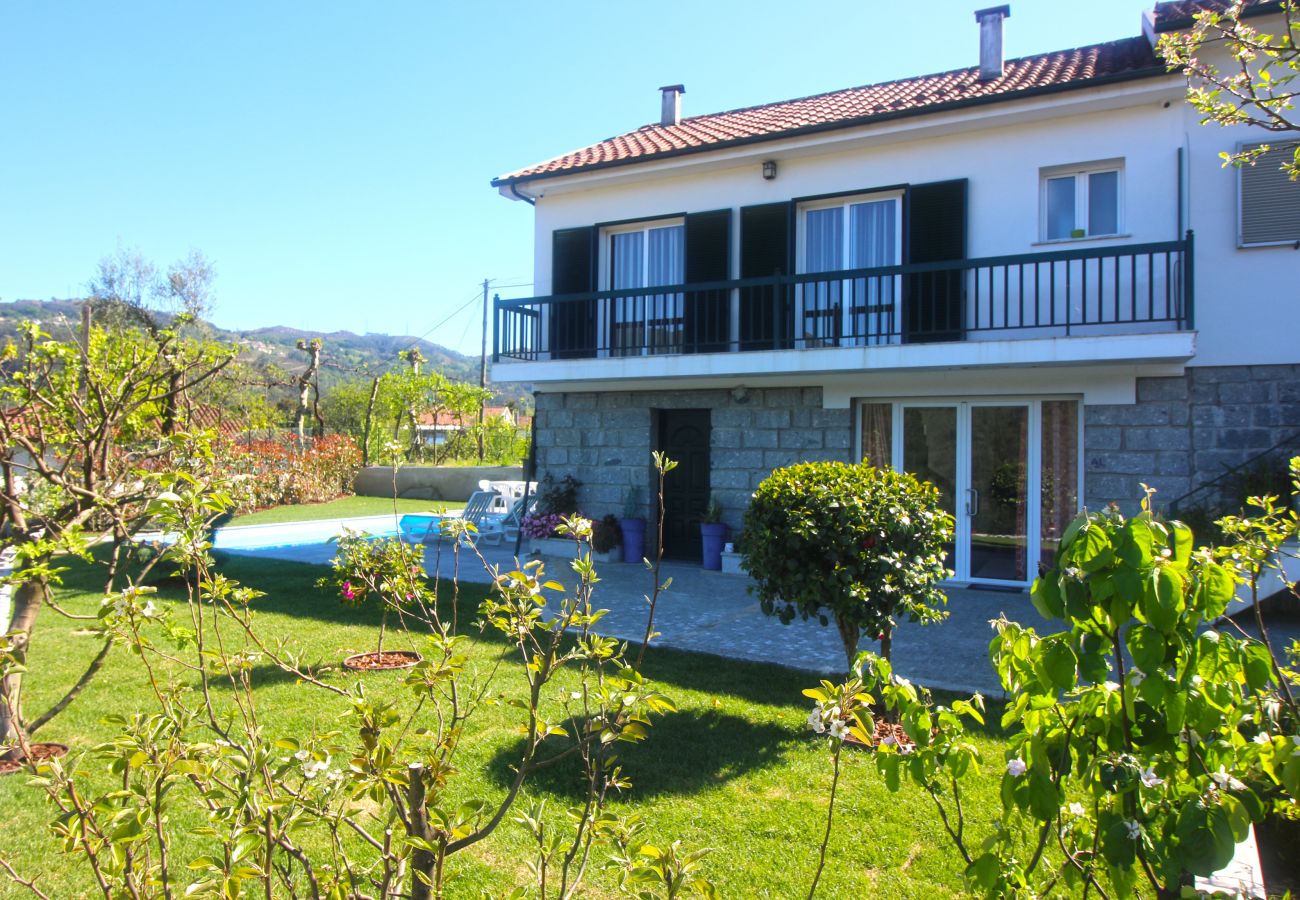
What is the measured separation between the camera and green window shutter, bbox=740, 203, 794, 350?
11547 mm

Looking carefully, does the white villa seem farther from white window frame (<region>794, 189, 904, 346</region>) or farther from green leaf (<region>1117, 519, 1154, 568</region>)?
green leaf (<region>1117, 519, 1154, 568</region>)

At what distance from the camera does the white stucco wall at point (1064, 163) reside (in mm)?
9398

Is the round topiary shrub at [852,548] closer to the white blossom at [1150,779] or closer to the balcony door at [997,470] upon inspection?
the white blossom at [1150,779]

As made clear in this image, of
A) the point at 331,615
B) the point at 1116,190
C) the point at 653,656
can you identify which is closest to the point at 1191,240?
the point at 1116,190

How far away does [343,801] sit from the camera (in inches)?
72.4

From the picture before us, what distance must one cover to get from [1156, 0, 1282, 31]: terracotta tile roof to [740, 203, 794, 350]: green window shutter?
466 cm

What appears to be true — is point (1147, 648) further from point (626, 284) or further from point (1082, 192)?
point (626, 284)

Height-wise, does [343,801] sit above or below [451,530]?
below

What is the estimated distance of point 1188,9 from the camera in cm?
1055

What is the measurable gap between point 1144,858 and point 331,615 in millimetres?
8340

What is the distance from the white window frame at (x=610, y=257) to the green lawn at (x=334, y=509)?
262 inches

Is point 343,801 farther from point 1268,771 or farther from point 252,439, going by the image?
point 252,439

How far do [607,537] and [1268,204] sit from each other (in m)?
8.85

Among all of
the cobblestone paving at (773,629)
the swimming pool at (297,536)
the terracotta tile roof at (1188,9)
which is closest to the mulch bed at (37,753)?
the cobblestone paving at (773,629)
